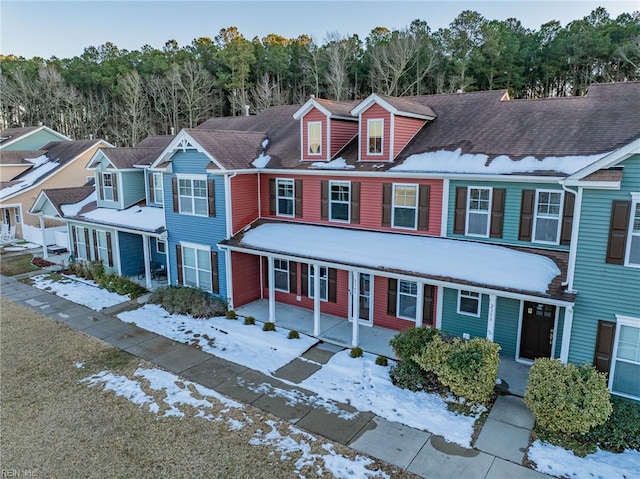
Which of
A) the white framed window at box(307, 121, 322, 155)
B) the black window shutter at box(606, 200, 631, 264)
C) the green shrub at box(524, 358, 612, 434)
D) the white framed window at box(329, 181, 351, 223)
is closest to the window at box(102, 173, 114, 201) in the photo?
the white framed window at box(307, 121, 322, 155)

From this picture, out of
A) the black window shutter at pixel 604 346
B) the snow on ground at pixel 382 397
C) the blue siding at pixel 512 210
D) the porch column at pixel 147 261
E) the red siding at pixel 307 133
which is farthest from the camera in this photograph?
the porch column at pixel 147 261

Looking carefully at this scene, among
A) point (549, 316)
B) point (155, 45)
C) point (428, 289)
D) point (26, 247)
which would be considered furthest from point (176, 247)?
point (155, 45)

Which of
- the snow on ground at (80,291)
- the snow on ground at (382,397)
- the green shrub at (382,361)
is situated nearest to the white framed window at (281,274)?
the snow on ground at (382,397)

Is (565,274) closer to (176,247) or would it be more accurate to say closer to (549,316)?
(549,316)

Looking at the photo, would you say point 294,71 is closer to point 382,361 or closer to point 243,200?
point 243,200

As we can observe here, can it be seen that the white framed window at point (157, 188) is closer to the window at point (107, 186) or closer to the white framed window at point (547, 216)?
the window at point (107, 186)

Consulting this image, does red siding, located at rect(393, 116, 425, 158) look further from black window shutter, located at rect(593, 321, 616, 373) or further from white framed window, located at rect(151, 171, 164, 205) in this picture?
white framed window, located at rect(151, 171, 164, 205)

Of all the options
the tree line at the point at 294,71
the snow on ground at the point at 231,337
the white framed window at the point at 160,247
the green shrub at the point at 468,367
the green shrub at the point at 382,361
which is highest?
the tree line at the point at 294,71

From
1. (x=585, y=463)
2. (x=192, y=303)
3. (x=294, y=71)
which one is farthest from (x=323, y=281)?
(x=294, y=71)
